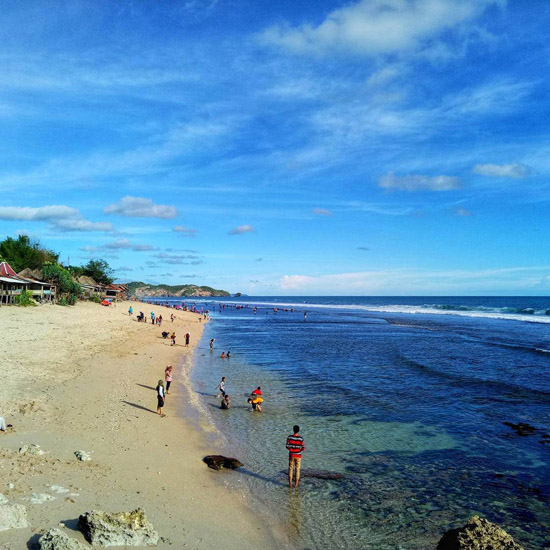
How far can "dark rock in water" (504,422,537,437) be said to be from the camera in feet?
53.5

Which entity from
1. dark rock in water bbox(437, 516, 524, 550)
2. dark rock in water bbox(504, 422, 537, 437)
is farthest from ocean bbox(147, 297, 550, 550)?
dark rock in water bbox(437, 516, 524, 550)

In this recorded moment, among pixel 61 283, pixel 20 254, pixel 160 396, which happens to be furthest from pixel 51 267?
pixel 160 396

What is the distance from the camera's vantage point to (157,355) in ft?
102

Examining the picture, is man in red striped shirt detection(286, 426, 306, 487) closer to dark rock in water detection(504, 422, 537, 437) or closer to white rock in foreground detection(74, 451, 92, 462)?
white rock in foreground detection(74, 451, 92, 462)

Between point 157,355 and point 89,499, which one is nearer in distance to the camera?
point 89,499

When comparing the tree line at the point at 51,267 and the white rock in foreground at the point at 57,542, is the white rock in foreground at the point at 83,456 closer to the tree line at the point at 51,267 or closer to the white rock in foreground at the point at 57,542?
the white rock in foreground at the point at 57,542

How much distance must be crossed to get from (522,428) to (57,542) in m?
16.7

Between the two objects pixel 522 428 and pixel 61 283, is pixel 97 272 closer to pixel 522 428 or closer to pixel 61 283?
pixel 61 283

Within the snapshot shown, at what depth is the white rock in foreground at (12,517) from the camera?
283 inches

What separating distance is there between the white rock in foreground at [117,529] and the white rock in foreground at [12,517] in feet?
3.01

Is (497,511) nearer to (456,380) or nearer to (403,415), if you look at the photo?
(403,415)

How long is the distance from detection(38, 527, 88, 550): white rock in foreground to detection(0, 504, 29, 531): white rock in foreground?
0.94m

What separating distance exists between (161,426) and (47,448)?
4555mm

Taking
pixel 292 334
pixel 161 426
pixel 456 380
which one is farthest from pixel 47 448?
pixel 292 334
